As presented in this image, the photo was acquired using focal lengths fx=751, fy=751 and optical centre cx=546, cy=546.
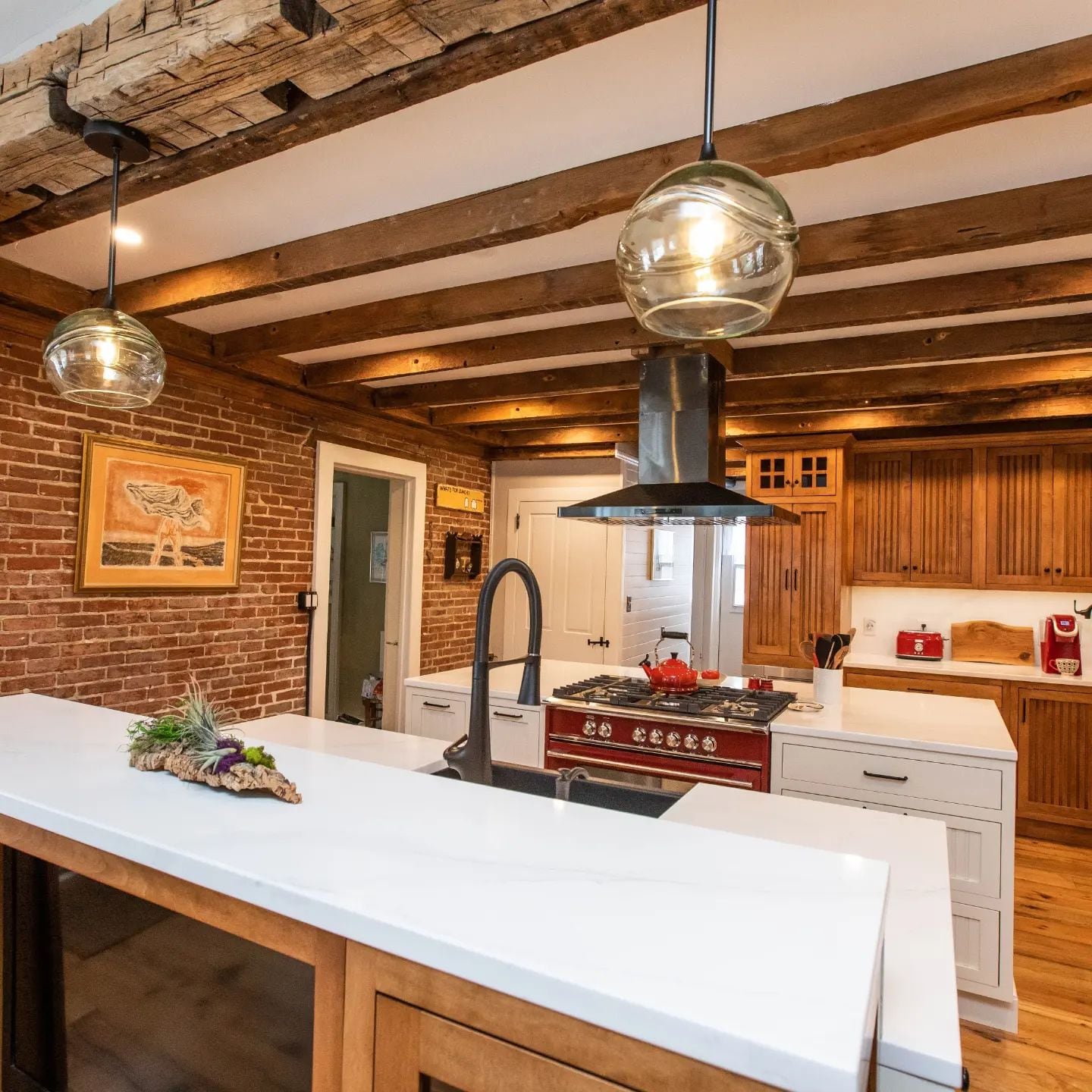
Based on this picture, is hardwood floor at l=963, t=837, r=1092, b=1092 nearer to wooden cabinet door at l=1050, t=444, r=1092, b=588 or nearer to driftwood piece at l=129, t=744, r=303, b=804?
wooden cabinet door at l=1050, t=444, r=1092, b=588

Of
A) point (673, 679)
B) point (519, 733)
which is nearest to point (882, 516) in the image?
point (673, 679)

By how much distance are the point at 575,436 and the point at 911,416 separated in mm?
2215

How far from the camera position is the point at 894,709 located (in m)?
3.06

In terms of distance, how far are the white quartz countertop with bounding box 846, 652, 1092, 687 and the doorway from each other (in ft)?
11.5

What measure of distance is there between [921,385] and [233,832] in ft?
12.2

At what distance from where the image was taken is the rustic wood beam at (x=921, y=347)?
10.00ft

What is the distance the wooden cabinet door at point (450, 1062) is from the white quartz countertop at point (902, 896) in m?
0.45

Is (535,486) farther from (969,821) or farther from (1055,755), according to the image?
(969,821)

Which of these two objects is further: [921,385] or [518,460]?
[518,460]

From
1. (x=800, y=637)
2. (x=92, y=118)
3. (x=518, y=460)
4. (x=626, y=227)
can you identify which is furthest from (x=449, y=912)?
(x=518, y=460)

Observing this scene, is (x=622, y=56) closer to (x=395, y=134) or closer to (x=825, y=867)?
(x=395, y=134)

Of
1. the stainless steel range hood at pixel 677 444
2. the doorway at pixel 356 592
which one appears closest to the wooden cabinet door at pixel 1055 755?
the stainless steel range hood at pixel 677 444

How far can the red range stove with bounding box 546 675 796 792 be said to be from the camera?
285cm

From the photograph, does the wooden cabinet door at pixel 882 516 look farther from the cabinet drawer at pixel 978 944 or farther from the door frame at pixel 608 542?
the cabinet drawer at pixel 978 944
